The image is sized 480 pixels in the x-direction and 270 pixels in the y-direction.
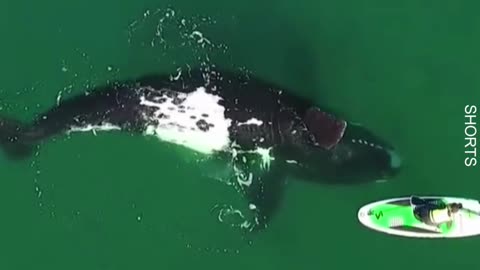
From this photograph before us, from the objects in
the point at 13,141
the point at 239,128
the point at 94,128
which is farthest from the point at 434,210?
the point at 13,141

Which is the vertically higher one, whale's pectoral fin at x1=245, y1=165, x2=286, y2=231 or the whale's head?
the whale's head

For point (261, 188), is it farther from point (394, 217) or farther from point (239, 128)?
point (394, 217)

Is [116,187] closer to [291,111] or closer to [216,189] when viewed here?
[216,189]

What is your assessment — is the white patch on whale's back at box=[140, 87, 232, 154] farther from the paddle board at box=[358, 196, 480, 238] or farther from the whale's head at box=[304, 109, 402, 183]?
the paddle board at box=[358, 196, 480, 238]

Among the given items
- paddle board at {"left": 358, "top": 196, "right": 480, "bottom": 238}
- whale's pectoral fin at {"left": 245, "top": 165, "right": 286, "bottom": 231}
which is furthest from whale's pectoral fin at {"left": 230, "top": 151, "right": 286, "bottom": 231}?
paddle board at {"left": 358, "top": 196, "right": 480, "bottom": 238}

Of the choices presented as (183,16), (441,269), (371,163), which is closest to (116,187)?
(183,16)

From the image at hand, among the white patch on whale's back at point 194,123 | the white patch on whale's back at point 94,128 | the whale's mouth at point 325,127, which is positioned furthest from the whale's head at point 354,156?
the white patch on whale's back at point 94,128

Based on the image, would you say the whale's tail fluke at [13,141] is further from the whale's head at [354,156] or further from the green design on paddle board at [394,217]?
the green design on paddle board at [394,217]
